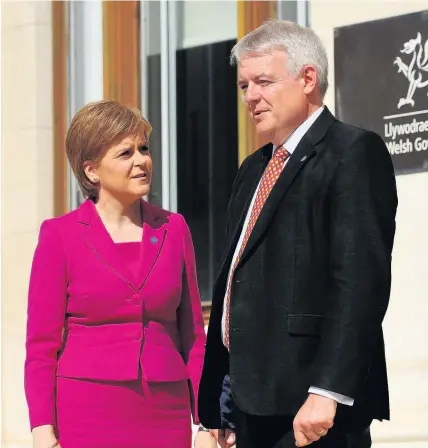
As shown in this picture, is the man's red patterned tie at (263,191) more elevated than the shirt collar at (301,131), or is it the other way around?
the shirt collar at (301,131)

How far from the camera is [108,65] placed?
28.1 feet

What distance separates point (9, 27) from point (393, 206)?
213 inches

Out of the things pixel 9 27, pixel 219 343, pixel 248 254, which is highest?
pixel 9 27

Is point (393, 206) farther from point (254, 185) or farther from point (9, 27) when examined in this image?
point (9, 27)

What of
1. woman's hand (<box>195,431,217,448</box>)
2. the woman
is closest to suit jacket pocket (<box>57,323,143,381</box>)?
the woman

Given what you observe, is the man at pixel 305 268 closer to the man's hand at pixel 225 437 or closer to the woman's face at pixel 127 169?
the man's hand at pixel 225 437

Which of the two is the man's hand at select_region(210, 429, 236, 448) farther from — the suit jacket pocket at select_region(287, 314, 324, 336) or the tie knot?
the tie knot

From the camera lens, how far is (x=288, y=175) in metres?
A: 3.90

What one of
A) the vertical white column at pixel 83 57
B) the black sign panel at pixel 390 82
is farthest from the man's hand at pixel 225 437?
the vertical white column at pixel 83 57

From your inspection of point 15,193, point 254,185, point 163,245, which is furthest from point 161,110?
point 254,185

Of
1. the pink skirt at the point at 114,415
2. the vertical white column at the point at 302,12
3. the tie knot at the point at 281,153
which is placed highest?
the vertical white column at the point at 302,12

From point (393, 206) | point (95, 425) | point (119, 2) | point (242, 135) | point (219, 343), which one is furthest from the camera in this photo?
point (119, 2)

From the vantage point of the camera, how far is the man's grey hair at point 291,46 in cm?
398

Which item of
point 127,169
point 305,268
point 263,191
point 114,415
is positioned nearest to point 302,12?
point 127,169
